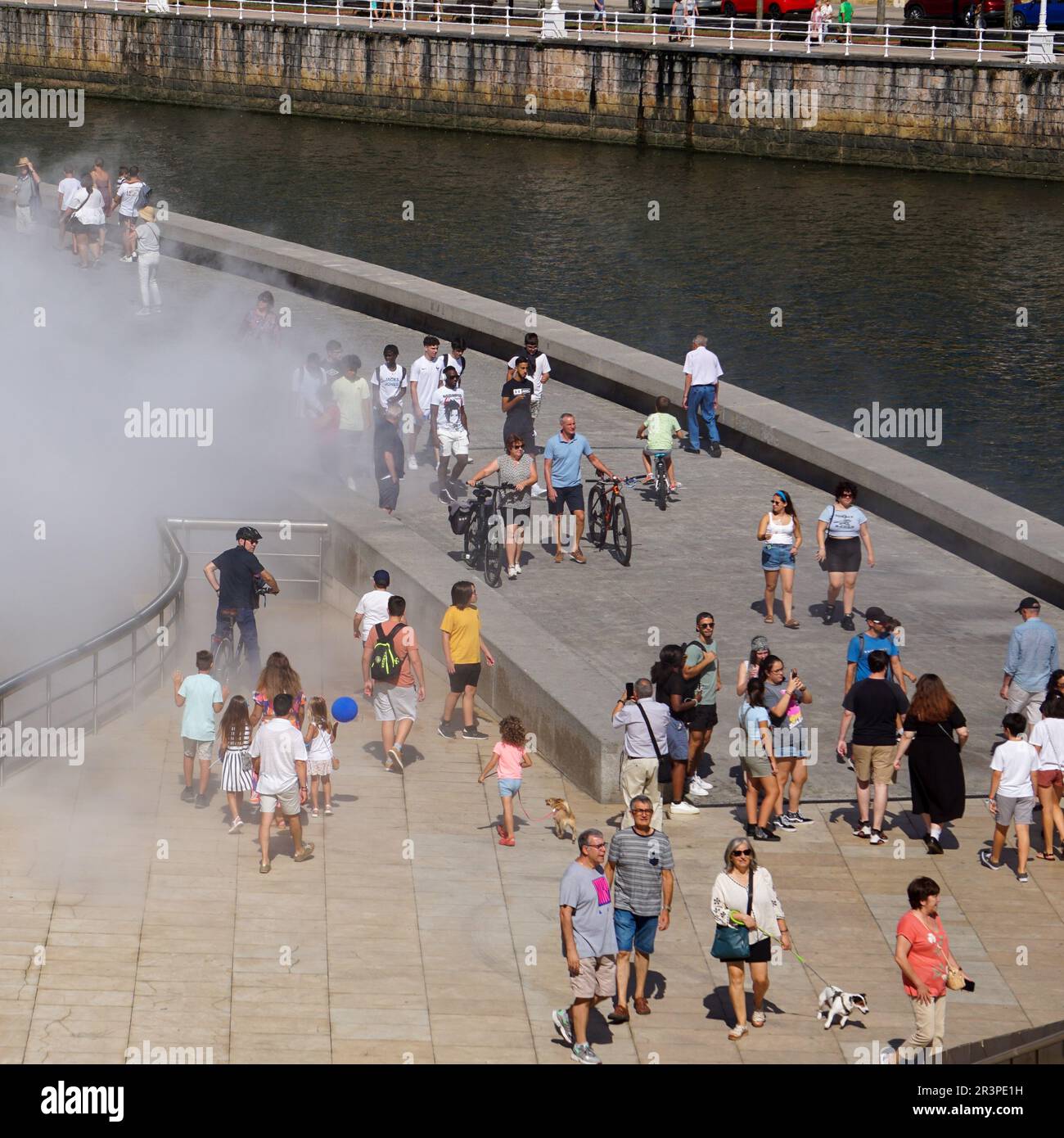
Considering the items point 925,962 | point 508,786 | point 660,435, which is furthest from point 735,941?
point 660,435

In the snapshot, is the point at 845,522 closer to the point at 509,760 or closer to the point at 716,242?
the point at 509,760

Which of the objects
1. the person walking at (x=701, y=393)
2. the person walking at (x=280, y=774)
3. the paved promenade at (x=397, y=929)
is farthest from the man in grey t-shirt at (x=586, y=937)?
the person walking at (x=701, y=393)

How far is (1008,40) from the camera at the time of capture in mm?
45469

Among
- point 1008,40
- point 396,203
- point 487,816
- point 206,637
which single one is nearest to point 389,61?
point 396,203

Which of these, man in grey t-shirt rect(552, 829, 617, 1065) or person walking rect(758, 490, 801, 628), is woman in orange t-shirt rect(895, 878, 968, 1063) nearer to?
man in grey t-shirt rect(552, 829, 617, 1065)

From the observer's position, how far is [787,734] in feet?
43.7

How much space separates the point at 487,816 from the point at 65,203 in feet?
57.1

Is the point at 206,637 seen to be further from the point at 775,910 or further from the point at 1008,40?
the point at 1008,40

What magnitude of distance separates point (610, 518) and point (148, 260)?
32.7 ft

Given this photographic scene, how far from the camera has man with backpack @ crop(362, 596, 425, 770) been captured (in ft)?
46.1

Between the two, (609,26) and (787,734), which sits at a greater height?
(609,26)

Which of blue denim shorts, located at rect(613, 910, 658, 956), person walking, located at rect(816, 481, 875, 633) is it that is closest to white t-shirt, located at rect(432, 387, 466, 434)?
person walking, located at rect(816, 481, 875, 633)

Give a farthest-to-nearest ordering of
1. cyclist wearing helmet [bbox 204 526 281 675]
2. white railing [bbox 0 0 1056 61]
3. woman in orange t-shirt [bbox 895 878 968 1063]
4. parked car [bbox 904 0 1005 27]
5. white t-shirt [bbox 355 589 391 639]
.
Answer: parked car [bbox 904 0 1005 27] → white railing [bbox 0 0 1056 61] → cyclist wearing helmet [bbox 204 526 281 675] → white t-shirt [bbox 355 589 391 639] → woman in orange t-shirt [bbox 895 878 968 1063]

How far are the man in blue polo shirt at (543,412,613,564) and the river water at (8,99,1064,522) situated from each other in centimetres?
912
